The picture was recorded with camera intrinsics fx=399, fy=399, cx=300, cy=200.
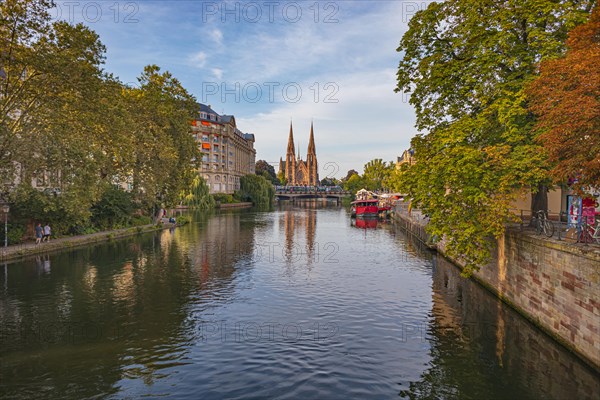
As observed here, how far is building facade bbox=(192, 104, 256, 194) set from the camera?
400ft

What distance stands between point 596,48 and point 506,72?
20.8 feet

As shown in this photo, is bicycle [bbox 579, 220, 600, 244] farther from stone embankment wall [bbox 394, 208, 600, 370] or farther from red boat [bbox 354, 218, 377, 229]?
red boat [bbox 354, 218, 377, 229]

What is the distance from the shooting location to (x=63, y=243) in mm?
33031

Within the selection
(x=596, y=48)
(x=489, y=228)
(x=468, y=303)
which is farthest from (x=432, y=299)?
(x=596, y=48)

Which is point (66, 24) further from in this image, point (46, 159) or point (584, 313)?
point (584, 313)

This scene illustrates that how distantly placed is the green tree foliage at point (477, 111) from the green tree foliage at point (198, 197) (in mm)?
67402

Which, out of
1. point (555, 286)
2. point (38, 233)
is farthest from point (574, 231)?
point (38, 233)

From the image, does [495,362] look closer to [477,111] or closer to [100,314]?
[477,111]

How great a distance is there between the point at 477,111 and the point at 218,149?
112 metres

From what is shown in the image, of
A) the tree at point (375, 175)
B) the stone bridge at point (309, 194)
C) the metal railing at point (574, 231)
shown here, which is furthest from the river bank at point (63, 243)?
the stone bridge at point (309, 194)

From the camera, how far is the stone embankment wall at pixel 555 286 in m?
12.1

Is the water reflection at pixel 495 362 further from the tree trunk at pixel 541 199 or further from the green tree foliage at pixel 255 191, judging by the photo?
the green tree foliage at pixel 255 191

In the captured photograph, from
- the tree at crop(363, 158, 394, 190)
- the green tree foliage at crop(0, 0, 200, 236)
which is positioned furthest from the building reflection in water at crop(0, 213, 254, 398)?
the tree at crop(363, 158, 394, 190)

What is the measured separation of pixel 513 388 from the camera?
1170 centimetres
